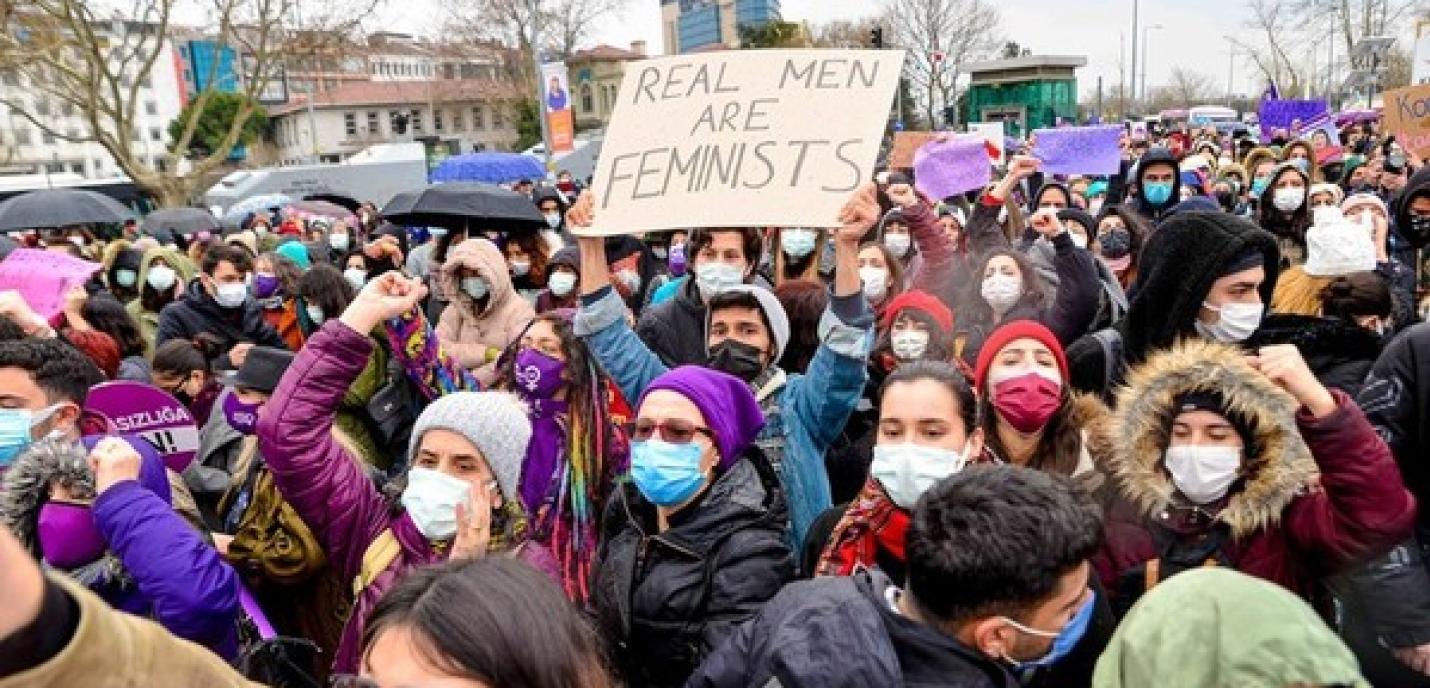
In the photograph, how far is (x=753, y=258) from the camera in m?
4.68

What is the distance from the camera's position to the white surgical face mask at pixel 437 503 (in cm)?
263

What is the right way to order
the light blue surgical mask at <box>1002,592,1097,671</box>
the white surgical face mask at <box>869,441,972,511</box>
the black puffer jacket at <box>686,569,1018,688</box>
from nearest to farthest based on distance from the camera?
the black puffer jacket at <box>686,569,1018,688</box>, the light blue surgical mask at <box>1002,592,1097,671</box>, the white surgical face mask at <box>869,441,972,511</box>

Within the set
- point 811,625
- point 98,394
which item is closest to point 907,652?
point 811,625

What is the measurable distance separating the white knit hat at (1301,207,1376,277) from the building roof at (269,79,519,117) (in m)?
72.8

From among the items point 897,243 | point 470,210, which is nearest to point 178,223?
point 470,210

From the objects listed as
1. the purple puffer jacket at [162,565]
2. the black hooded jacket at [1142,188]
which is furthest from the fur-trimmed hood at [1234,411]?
the black hooded jacket at [1142,188]

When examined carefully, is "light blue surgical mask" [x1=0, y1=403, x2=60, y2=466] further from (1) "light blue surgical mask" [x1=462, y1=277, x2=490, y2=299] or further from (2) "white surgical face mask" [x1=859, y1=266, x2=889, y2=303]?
(2) "white surgical face mask" [x1=859, y1=266, x2=889, y2=303]

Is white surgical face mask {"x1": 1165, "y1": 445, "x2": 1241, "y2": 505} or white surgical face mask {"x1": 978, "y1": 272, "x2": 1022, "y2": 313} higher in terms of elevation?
white surgical face mask {"x1": 978, "y1": 272, "x2": 1022, "y2": 313}

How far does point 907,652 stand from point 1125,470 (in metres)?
1.04

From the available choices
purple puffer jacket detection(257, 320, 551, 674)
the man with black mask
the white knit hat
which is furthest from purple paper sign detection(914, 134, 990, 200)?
purple puffer jacket detection(257, 320, 551, 674)

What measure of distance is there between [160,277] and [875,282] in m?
4.86

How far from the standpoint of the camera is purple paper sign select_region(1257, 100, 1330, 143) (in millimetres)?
16438

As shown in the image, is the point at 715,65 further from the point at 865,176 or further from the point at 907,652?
the point at 907,652

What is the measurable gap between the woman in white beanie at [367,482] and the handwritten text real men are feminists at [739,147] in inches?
37.5
